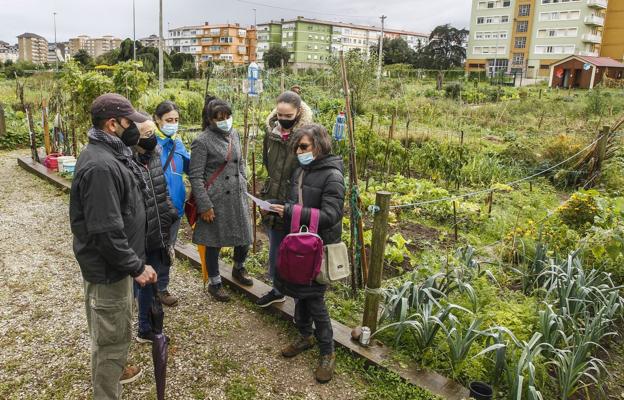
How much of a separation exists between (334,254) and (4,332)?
2531 mm

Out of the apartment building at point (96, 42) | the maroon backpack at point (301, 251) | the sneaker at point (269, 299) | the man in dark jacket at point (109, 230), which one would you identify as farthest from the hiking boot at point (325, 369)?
the apartment building at point (96, 42)

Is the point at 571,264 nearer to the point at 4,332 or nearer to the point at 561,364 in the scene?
the point at 561,364

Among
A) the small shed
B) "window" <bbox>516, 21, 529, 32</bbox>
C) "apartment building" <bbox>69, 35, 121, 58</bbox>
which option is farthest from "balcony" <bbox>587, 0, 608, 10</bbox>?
"apartment building" <bbox>69, 35, 121, 58</bbox>

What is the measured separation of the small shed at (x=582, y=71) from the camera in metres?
35.3

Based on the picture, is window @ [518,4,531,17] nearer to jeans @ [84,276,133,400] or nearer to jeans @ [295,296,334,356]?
jeans @ [295,296,334,356]

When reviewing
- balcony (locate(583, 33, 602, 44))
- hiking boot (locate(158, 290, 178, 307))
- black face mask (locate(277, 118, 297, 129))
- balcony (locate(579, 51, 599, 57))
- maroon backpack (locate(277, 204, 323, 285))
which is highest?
balcony (locate(583, 33, 602, 44))

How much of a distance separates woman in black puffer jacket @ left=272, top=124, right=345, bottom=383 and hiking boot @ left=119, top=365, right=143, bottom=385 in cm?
104

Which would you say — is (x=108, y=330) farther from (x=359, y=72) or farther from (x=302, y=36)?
(x=302, y=36)

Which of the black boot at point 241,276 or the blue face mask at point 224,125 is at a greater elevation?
the blue face mask at point 224,125

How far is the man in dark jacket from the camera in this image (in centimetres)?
202

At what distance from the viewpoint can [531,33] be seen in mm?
51719

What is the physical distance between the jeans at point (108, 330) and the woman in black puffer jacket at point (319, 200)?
3.14 ft

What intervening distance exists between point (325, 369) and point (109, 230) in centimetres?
157

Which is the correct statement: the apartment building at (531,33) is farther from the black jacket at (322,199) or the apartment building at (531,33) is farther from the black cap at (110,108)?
Result: the black cap at (110,108)
